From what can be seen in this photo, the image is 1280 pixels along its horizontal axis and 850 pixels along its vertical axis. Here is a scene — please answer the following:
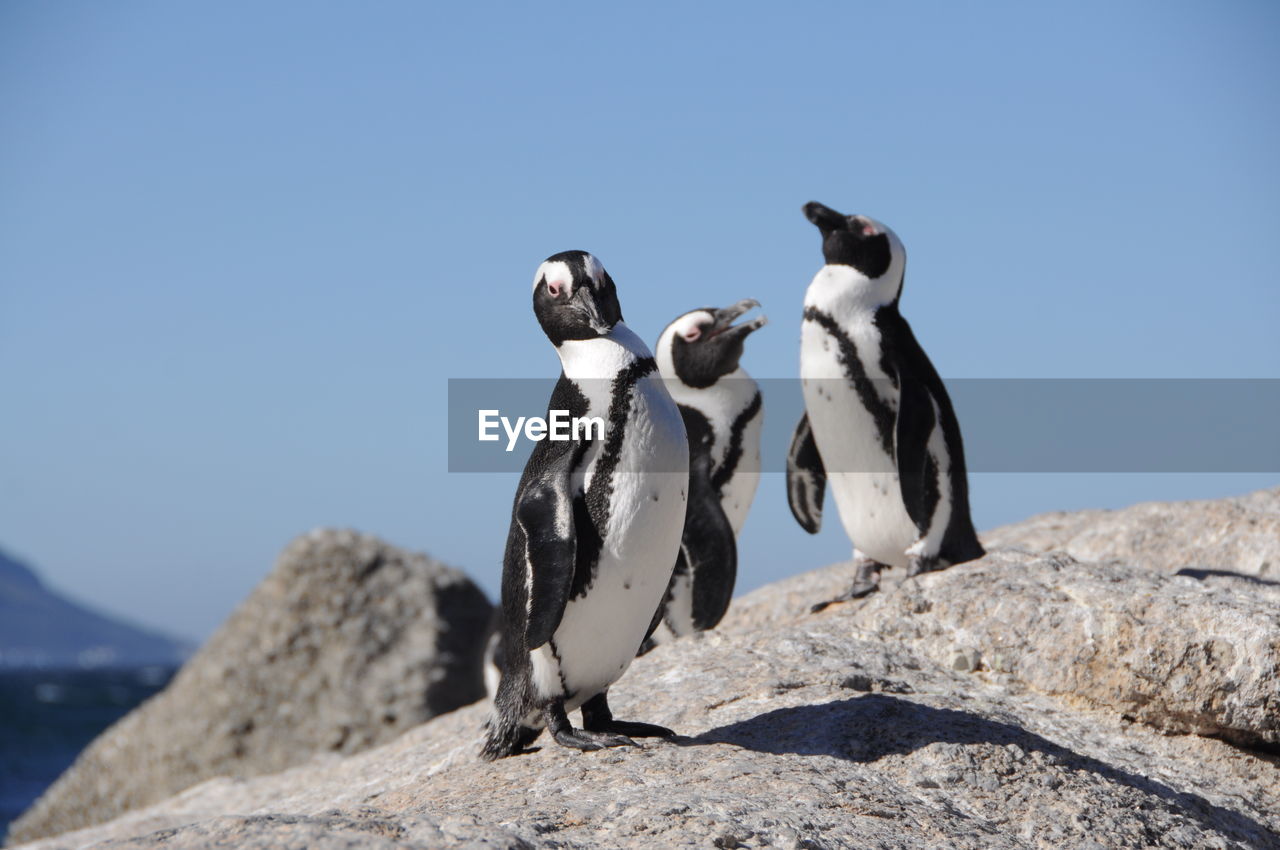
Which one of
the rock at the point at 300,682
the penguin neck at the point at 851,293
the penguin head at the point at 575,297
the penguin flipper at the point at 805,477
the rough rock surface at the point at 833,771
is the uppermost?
the penguin neck at the point at 851,293

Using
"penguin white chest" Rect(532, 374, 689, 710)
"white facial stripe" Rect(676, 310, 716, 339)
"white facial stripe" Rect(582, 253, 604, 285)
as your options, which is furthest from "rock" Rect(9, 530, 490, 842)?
"white facial stripe" Rect(582, 253, 604, 285)

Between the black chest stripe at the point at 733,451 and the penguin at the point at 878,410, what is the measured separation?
1.37ft

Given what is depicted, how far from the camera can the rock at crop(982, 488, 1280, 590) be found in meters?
6.71

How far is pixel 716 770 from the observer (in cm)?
362

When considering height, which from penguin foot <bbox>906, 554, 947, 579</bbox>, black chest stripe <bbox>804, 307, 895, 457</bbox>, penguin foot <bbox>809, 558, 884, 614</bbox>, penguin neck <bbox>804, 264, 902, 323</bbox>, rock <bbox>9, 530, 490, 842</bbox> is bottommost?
rock <bbox>9, 530, 490, 842</bbox>

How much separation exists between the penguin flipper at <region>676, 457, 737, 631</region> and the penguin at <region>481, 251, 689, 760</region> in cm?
236

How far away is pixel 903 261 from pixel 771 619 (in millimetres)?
2124

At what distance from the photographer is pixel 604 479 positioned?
3.92m

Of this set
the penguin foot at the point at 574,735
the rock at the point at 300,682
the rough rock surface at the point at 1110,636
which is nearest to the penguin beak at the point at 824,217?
the rough rock surface at the point at 1110,636

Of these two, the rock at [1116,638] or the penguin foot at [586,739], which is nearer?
the penguin foot at [586,739]

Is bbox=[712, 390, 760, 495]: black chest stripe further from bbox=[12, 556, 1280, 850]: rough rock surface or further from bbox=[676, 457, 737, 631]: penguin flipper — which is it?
bbox=[12, 556, 1280, 850]: rough rock surface

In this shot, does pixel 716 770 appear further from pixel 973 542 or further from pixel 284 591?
pixel 284 591

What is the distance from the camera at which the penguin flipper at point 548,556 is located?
12.4 feet

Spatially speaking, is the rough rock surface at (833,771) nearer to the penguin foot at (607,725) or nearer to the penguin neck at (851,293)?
the penguin foot at (607,725)
